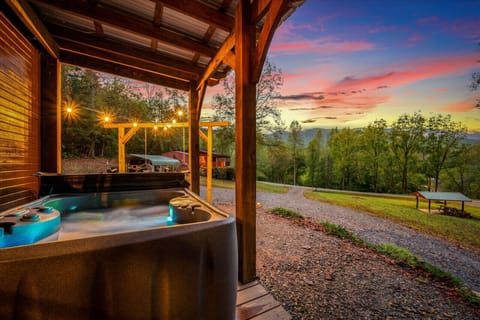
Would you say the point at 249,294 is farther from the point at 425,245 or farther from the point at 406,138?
the point at 406,138

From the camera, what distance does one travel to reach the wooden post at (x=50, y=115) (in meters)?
2.80

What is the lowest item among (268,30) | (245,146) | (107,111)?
(245,146)

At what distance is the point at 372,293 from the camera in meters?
2.22

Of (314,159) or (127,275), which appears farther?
(314,159)

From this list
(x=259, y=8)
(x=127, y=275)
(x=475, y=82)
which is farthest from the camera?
(x=475, y=82)

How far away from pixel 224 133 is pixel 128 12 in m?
12.4

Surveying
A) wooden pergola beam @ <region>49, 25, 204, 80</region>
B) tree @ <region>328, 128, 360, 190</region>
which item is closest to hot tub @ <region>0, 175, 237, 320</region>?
wooden pergola beam @ <region>49, 25, 204, 80</region>

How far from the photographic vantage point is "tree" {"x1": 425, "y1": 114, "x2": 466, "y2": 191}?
1448 centimetres

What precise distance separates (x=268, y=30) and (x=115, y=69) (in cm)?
307

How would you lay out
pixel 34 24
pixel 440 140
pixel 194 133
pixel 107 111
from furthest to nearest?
pixel 440 140, pixel 107 111, pixel 194 133, pixel 34 24

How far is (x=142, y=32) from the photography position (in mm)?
Result: 2375

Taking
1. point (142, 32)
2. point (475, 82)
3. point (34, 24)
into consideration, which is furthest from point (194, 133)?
point (475, 82)

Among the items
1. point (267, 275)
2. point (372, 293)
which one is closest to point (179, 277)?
point (267, 275)

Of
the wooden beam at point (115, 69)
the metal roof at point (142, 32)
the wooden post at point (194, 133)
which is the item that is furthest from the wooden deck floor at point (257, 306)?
the wooden beam at point (115, 69)
